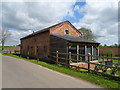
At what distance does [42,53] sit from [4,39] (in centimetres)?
5002

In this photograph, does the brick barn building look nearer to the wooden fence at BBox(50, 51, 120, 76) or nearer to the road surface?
the wooden fence at BBox(50, 51, 120, 76)

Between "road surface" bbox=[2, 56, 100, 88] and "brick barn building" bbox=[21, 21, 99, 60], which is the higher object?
"brick barn building" bbox=[21, 21, 99, 60]

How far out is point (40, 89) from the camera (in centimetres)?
423

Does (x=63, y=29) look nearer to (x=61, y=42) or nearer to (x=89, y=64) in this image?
(x=61, y=42)

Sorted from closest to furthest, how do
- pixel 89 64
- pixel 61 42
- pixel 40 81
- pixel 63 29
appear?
1. pixel 40 81
2. pixel 89 64
3. pixel 61 42
4. pixel 63 29

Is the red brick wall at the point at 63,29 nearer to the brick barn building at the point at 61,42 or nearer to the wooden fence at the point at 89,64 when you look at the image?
the brick barn building at the point at 61,42

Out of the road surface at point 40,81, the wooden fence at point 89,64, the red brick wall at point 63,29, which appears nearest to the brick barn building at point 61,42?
the red brick wall at point 63,29

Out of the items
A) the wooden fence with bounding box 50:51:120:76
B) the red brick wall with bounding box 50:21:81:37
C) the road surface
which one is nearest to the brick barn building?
the red brick wall with bounding box 50:21:81:37

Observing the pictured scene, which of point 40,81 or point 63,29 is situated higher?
point 63,29

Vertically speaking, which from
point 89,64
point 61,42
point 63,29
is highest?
point 63,29

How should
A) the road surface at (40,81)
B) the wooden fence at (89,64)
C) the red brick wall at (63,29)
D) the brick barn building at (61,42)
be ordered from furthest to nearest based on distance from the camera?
1. the red brick wall at (63,29)
2. the brick barn building at (61,42)
3. the wooden fence at (89,64)
4. the road surface at (40,81)

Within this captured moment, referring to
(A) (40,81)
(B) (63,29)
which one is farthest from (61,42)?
(A) (40,81)

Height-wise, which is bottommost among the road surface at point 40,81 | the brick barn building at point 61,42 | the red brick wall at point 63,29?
the road surface at point 40,81

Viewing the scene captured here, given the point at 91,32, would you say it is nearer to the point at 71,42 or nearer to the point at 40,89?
the point at 71,42
